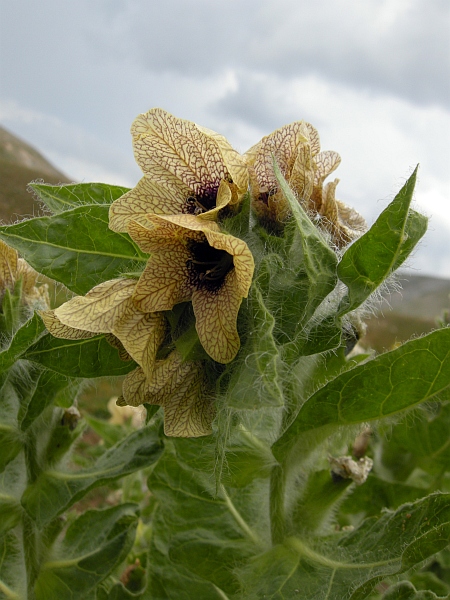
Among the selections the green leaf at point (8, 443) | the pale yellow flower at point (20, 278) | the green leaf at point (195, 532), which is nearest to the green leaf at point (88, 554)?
the green leaf at point (195, 532)

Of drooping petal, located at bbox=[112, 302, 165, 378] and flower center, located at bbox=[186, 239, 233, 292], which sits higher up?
flower center, located at bbox=[186, 239, 233, 292]

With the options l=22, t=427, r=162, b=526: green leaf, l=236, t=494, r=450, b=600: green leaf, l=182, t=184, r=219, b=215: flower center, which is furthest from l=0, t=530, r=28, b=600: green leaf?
l=182, t=184, r=219, b=215: flower center

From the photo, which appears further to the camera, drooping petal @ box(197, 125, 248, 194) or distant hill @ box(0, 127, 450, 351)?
distant hill @ box(0, 127, 450, 351)

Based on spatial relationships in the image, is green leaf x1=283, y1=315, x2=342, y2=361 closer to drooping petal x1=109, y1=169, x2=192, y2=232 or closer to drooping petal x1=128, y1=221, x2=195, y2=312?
drooping petal x1=128, y1=221, x2=195, y2=312

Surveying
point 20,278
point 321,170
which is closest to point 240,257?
point 321,170

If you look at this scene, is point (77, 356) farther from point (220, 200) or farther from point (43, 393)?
point (220, 200)

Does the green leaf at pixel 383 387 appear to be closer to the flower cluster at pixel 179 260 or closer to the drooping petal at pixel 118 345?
the flower cluster at pixel 179 260
